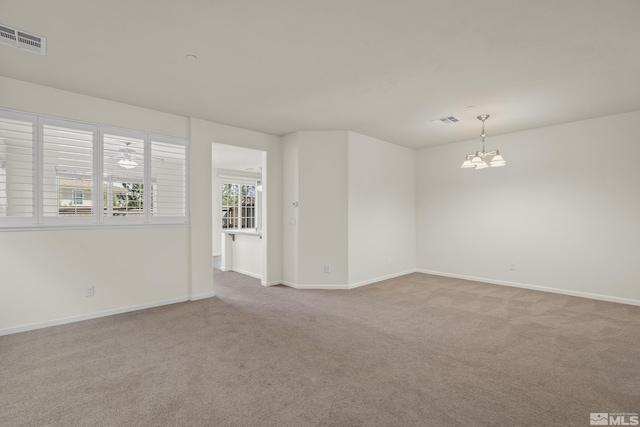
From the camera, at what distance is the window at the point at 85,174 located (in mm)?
3520

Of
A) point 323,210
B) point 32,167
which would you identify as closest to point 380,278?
point 323,210

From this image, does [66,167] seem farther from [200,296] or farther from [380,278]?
[380,278]

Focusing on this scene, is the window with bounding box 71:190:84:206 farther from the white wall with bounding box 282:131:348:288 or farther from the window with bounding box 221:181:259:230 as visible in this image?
the window with bounding box 221:181:259:230

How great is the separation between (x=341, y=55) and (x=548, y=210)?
4.63 meters

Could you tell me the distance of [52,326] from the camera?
3672 millimetres

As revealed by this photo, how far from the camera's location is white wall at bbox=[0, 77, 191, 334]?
350cm

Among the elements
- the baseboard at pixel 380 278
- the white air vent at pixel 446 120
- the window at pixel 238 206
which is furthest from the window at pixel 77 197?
the window at pixel 238 206

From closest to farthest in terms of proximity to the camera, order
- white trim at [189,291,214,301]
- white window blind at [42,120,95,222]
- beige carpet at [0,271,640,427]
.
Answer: beige carpet at [0,271,640,427] → white window blind at [42,120,95,222] → white trim at [189,291,214,301]

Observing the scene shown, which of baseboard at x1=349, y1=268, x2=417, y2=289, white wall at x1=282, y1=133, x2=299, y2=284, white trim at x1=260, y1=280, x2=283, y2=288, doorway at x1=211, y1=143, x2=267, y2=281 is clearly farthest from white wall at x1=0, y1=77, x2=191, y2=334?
baseboard at x1=349, y1=268, x2=417, y2=289

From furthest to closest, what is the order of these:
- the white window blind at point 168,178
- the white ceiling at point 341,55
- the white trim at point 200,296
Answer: the white trim at point 200,296, the white window blind at point 168,178, the white ceiling at point 341,55

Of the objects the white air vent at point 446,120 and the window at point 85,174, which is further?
the white air vent at point 446,120

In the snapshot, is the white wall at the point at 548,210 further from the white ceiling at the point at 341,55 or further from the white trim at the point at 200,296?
the white trim at the point at 200,296

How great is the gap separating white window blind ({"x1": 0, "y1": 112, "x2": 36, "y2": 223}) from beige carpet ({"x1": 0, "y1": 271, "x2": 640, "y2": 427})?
1.41 m

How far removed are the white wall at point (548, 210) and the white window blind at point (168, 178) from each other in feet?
16.4
